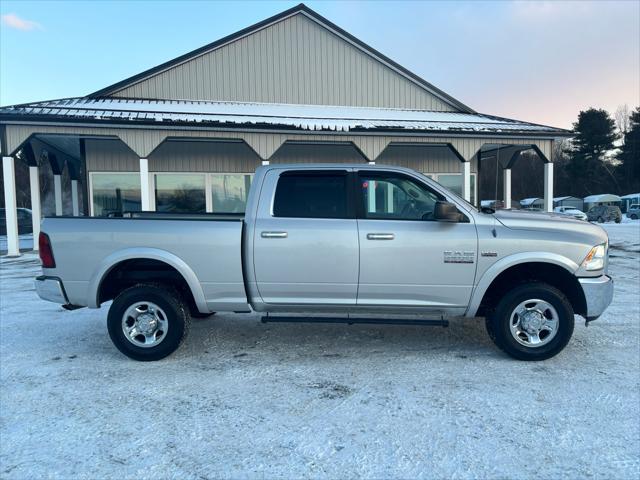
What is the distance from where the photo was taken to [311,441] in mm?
2795

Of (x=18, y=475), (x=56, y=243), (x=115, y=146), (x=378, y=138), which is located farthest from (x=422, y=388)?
(x=115, y=146)

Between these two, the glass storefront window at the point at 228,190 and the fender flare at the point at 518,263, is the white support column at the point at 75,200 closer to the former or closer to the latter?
the glass storefront window at the point at 228,190

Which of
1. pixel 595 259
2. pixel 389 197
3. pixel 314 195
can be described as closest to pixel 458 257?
pixel 389 197

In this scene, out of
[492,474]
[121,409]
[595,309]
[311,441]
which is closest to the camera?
[492,474]

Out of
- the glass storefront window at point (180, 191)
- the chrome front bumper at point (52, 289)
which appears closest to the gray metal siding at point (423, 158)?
the glass storefront window at point (180, 191)

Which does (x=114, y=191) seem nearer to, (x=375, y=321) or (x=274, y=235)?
(x=274, y=235)

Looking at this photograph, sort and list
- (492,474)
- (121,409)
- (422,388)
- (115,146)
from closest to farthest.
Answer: (492,474)
(121,409)
(422,388)
(115,146)

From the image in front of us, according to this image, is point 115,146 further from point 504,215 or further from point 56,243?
point 504,215

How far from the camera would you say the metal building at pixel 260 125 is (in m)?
12.5

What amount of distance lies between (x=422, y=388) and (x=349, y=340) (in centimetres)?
140

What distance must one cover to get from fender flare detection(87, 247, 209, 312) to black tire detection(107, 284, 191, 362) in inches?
9.1

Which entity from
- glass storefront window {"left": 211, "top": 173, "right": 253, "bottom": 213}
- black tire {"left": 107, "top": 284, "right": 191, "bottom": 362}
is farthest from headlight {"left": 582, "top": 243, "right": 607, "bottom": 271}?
glass storefront window {"left": 211, "top": 173, "right": 253, "bottom": 213}

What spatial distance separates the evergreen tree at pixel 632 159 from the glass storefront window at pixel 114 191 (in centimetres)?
6029

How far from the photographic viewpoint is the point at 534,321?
4.08 meters
